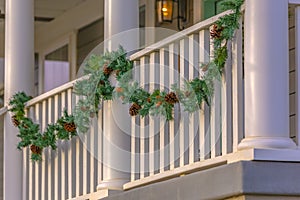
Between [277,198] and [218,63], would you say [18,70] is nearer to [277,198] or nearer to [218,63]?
[218,63]

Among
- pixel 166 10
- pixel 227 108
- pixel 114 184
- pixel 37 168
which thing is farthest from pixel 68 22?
pixel 227 108

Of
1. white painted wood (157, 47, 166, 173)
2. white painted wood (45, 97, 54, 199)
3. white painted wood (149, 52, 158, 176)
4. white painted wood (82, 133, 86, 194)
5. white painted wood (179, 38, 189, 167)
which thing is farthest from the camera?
white painted wood (45, 97, 54, 199)

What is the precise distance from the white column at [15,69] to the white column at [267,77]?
3819mm

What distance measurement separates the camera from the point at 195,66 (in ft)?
21.2

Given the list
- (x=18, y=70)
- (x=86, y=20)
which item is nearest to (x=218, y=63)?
(x=18, y=70)

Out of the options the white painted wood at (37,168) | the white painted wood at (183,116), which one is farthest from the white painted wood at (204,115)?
the white painted wood at (37,168)

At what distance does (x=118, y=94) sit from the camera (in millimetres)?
7328

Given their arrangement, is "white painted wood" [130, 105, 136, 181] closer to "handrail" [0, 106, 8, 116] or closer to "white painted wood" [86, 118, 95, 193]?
"white painted wood" [86, 118, 95, 193]

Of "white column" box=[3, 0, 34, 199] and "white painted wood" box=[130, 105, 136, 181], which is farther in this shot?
"white column" box=[3, 0, 34, 199]

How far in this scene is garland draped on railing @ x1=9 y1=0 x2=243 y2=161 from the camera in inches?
239

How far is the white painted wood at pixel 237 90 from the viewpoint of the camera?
5906 mm

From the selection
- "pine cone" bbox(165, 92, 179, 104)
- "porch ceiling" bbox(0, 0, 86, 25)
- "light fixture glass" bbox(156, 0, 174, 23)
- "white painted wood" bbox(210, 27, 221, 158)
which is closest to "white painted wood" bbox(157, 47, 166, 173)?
"pine cone" bbox(165, 92, 179, 104)

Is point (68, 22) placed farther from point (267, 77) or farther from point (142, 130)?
point (267, 77)

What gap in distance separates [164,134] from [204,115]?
57 cm
